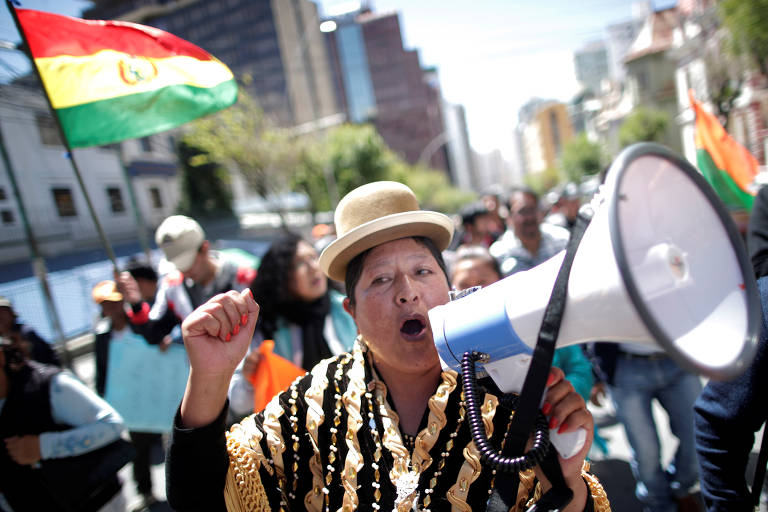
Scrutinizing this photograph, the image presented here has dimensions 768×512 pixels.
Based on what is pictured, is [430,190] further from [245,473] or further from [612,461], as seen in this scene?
[245,473]

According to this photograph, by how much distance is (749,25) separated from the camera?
10141 millimetres

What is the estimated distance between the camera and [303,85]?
47.7 m

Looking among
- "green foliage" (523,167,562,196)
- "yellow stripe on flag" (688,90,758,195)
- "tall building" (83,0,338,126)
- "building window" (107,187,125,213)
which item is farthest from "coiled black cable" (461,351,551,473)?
"green foliage" (523,167,562,196)

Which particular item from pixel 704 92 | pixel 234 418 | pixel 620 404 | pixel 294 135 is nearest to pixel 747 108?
pixel 704 92

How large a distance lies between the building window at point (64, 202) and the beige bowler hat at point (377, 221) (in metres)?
13.1

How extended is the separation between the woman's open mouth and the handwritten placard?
2629 mm

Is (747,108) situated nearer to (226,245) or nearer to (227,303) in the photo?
(226,245)

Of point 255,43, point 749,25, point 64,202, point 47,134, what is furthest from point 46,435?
point 255,43

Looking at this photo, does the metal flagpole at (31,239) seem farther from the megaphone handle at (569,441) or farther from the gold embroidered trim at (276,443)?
the megaphone handle at (569,441)

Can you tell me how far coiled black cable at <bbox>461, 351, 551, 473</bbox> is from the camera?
2.94 ft

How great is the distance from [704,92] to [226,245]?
22.8 meters

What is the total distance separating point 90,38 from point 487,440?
126 inches

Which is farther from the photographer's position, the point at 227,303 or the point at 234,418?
the point at 234,418

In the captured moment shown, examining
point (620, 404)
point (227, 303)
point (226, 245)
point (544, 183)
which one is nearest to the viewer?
point (227, 303)
